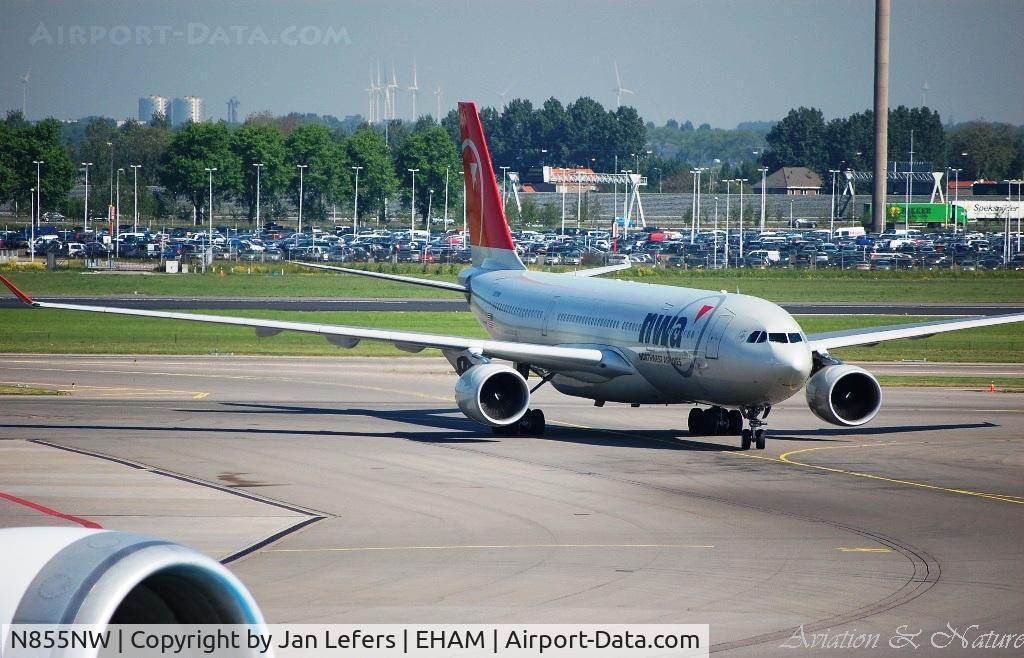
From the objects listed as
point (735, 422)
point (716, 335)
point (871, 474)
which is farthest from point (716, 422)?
point (871, 474)

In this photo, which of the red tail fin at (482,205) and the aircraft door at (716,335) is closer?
the aircraft door at (716,335)

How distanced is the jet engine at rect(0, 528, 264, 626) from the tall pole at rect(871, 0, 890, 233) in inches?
7175

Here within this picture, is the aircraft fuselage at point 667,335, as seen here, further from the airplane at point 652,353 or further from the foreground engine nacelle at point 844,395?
the foreground engine nacelle at point 844,395

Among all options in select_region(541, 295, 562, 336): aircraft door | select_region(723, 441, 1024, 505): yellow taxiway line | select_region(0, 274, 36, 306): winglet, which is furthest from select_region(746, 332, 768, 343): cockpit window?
select_region(0, 274, 36, 306): winglet

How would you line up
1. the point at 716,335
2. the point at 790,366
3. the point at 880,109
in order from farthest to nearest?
the point at 880,109 < the point at 716,335 < the point at 790,366

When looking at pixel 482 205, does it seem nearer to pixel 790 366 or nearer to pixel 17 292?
pixel 790 366

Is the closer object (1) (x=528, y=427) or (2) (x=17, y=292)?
(2) (x=17, y=292)

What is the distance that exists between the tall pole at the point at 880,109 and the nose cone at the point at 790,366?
15420 cm

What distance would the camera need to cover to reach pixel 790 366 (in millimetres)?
32875

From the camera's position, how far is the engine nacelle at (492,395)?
36050 mm

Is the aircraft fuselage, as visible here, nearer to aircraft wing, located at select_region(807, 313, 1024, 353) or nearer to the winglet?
aircraft wing, located at select_region(807, 313, 1024, 353)

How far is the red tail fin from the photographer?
49.2m

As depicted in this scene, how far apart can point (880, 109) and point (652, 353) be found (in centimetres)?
16166

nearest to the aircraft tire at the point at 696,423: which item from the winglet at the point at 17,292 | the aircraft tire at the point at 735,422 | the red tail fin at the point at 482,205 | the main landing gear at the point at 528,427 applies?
the aircraft tire at the point at 735,422
